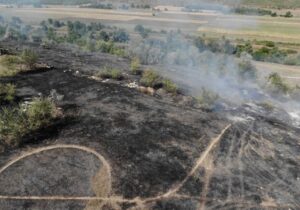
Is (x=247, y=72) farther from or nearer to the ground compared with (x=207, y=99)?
nearer to the ground

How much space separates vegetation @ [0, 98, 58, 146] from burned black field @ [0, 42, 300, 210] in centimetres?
54

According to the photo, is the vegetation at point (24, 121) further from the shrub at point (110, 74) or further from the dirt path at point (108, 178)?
the shrub at point (110, 74)

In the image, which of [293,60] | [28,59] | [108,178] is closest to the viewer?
[108,178]

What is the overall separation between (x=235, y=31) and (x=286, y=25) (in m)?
13.7

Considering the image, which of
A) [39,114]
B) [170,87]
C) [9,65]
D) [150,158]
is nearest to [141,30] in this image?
[9,65]

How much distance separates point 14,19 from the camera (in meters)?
83.1

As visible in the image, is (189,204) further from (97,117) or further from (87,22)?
(87,22)

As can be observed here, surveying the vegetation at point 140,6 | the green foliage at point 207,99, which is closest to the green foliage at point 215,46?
the green foliage at point 207,99

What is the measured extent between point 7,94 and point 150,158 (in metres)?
14.1

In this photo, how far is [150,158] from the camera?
875 inches

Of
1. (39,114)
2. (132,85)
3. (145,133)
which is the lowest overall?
(145,133)

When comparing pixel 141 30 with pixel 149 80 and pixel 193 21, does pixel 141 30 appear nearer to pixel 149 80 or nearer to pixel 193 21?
pixel 193 21

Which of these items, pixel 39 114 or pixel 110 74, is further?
pixel 110 74

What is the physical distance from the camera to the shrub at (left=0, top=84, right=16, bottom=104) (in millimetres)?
30025
